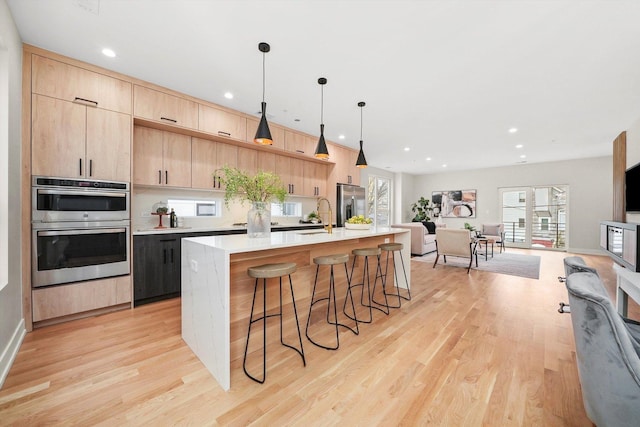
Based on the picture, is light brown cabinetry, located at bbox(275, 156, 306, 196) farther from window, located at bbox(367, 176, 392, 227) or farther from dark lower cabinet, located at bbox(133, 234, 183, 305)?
window, located at bbox(367, 176, 392, 227)

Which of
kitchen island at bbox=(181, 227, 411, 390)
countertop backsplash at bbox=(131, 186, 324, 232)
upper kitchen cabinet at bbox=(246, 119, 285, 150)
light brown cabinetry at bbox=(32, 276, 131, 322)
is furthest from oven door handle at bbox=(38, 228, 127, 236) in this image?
upper kitchen cabinet at bbox=(246, 119, 285, 150)

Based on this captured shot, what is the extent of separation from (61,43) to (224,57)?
1492 millimetres

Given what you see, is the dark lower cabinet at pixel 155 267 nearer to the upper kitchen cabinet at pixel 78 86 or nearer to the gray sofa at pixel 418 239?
the upper kitchen cabinet at pixel 78 86

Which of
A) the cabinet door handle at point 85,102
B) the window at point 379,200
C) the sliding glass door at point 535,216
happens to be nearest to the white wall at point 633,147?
the sliding glass door at point 535,216

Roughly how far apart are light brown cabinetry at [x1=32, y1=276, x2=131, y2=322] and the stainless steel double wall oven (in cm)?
7

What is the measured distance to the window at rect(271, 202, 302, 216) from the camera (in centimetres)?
537

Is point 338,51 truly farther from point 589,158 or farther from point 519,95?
point 589,158

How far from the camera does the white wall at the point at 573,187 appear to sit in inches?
277

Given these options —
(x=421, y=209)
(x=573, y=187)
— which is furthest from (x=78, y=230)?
(x=573, y=187)

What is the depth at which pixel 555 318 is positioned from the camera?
9.39ft

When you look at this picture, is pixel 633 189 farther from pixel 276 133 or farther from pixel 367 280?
pixel 276 133

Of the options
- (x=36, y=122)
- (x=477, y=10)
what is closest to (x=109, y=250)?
(x=36, y=122)

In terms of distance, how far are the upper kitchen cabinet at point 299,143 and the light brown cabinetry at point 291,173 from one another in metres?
0.29

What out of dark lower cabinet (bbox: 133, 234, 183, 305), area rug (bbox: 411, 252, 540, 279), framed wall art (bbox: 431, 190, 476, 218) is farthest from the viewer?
framed wall art (bbox: 431, 190, 476, 218)
